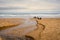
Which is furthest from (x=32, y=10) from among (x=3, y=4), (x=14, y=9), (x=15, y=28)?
(x=15, y=28)

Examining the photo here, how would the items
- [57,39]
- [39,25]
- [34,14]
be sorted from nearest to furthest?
[57,39] < [39,25] < [34,14]

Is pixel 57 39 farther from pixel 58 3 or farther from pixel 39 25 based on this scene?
pixel 58 3

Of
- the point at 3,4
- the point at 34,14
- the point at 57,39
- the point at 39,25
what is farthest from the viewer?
the point at 3,4

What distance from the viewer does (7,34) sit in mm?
925

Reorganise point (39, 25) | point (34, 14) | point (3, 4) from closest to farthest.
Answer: point (39, 25), point (34, 14), point (3, 4)

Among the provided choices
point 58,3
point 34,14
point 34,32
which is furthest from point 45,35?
point 58,3

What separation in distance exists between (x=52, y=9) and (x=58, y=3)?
172 millimetres

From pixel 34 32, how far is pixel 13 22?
0.77 ft

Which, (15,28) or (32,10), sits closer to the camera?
(15,28)

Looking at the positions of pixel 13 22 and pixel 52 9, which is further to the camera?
pixel 52 9

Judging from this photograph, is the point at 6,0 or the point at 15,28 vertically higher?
the point at 6,0

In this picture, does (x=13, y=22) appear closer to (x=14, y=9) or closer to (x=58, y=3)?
(x=14, y=9)

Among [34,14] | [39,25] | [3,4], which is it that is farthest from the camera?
[3,4]

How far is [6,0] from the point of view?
5.17 ft
